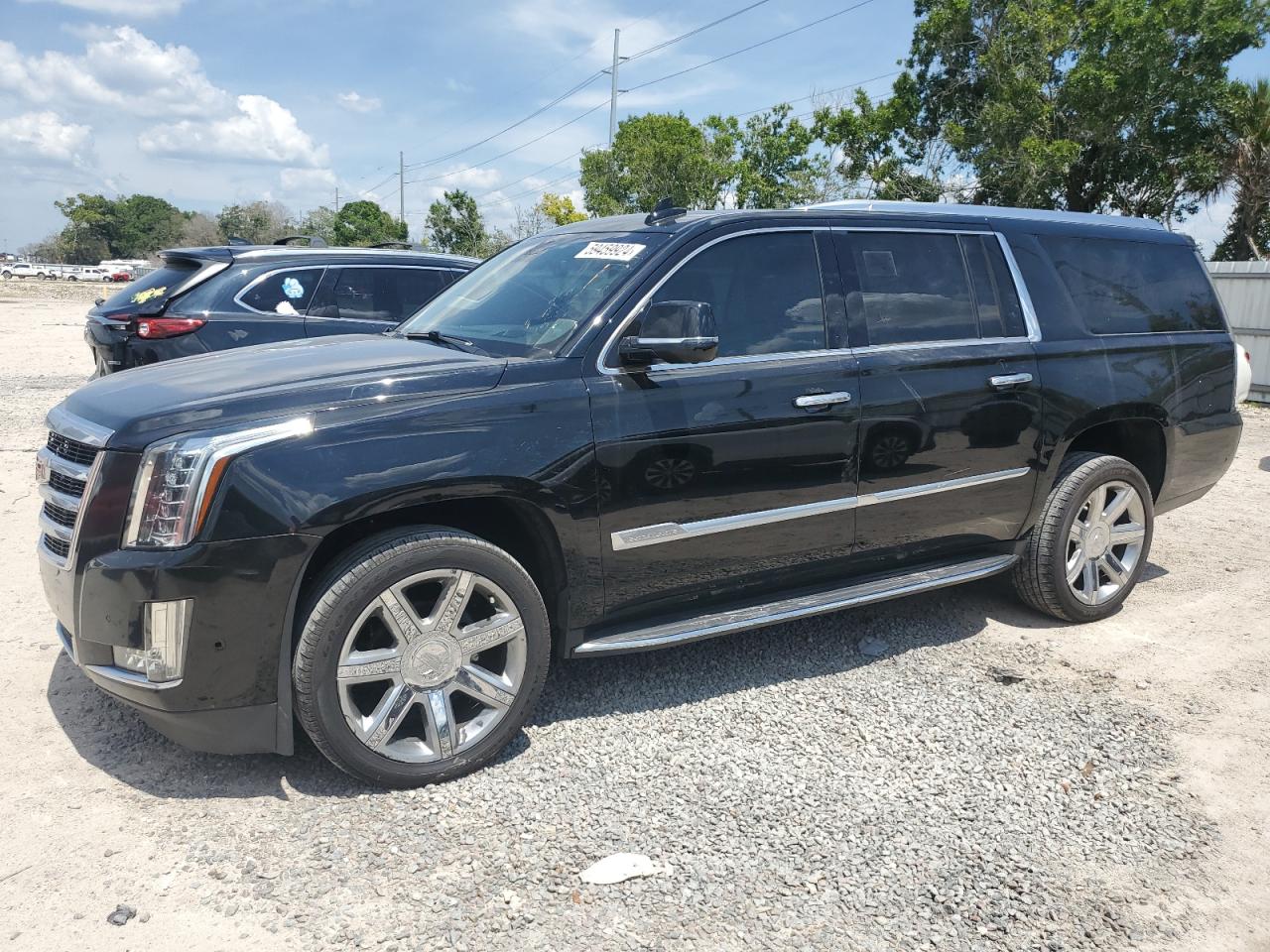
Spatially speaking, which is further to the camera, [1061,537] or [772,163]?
[772,163]

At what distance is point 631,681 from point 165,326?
4776 millimetres

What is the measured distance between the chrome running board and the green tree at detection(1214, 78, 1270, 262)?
2354 centimetres

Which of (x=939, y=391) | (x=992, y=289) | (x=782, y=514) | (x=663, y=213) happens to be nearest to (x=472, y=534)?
(x=782, y=514)

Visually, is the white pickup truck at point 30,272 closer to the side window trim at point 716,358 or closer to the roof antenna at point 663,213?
the roof antenna at point 663,213

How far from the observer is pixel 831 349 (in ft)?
13.1

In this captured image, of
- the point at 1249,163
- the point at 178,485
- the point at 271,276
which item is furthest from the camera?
the point at 1249,163

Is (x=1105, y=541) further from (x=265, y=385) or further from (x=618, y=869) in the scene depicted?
(x=265, y=385)

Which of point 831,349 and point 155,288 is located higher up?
point 155,288

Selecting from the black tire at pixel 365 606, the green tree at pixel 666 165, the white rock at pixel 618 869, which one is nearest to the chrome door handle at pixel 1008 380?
the black tire at pixel 365 606

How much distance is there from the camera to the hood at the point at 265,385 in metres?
2.96

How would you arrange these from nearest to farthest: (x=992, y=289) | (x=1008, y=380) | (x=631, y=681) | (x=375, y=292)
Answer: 1. (x=631, y=681)
2. (x=1008, y=380)
3. (x=992, y=289)
4. (x=375, y=292)

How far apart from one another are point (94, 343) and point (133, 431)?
5.21m

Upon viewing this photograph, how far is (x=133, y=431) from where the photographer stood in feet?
9.61

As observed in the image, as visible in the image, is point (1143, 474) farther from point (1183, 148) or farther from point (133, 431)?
point (1183, 148)
